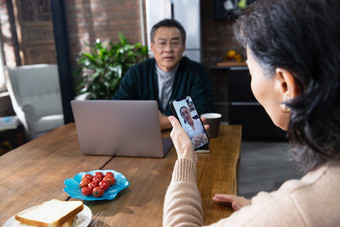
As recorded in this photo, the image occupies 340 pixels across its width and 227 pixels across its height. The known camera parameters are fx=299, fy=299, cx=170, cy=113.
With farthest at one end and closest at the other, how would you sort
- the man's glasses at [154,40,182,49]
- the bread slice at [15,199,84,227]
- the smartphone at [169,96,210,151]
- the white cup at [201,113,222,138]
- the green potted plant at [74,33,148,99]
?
the green potted plant at [74,33,148,99] < the man's glasses at [154,40,182,49] < the white cup at [201,113,222,138] < the smartphone at [169,96,210,151] < the bread slice at [15,199,84,227]

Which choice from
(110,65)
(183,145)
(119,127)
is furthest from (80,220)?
(110,65)

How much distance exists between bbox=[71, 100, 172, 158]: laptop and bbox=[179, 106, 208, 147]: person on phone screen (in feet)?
0.41

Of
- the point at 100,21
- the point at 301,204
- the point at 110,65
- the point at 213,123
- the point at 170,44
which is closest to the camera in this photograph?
the point at 301,204

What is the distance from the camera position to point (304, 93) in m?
0.57

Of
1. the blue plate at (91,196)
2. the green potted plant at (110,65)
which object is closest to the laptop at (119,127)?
the blue plate at (91,196)

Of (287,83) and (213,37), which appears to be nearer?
(287,83)

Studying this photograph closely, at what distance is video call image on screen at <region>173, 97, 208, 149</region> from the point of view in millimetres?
1209

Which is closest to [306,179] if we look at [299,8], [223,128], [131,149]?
[299,8]

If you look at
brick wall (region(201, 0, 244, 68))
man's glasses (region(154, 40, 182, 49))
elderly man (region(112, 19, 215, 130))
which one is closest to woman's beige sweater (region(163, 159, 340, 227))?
elderly man (region(112, 19, 215, 130))

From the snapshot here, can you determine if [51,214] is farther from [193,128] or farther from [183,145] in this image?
[193,128]

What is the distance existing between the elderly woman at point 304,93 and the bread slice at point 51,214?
0.43 meters

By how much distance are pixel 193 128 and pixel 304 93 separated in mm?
701

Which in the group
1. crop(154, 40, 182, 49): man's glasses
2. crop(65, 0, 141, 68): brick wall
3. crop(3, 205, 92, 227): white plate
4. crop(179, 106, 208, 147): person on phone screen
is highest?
crop(65, 0, 141, 68): brick wall

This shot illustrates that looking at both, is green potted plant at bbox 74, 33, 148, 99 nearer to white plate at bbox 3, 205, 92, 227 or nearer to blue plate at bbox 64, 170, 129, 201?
blue plate at bbox 64, 170, 129, 201
